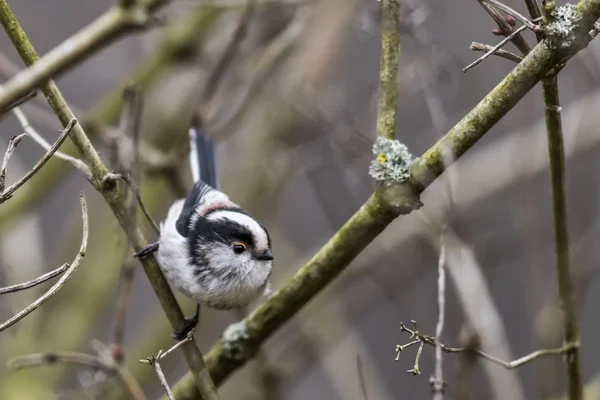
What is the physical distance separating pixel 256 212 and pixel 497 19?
2.14 metres

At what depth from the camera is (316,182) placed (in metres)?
3.33

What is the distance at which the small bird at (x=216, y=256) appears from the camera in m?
2.31

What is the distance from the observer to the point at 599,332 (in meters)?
3.88

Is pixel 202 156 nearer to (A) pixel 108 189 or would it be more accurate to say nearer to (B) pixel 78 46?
(A) pixel 108 189

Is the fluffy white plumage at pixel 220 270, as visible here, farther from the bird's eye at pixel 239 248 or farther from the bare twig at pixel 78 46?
the bare twig at pixel 78 46

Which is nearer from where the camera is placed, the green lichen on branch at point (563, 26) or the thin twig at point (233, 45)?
the green lichen on branch at point (563, 26)

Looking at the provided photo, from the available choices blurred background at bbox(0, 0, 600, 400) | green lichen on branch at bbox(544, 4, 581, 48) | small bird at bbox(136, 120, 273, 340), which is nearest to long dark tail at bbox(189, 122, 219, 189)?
blurred background at bbox(0, 0, 600, 400)

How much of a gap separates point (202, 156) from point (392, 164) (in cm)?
138

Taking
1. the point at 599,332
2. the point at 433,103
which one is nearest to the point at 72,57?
the point at 433,103

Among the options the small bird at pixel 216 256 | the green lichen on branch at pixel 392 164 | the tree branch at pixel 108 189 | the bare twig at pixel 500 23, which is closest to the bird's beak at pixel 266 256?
the small bird at pixel 216 256

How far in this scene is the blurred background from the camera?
2781mm

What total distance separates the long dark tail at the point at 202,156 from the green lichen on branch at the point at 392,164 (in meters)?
1.31

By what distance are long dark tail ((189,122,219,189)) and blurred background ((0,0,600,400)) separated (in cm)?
12

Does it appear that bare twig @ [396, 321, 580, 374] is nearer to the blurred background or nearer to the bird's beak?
the blurred background
